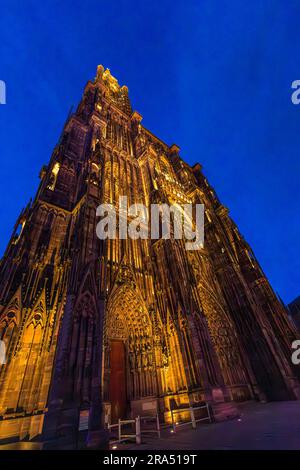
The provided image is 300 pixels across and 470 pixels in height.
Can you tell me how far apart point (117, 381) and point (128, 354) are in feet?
4.02

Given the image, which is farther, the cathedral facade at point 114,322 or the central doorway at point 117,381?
the central doorway at point 117,381

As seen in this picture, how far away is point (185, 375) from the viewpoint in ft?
32.2

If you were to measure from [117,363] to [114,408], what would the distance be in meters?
1.75

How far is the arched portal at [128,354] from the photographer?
9773 millimetres

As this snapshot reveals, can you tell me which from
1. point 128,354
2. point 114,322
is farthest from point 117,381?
point 114,322

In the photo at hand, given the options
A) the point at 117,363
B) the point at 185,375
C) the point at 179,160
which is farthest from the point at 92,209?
the point at 179,160

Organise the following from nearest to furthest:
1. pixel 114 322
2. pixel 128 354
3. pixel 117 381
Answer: pixel 117 381, pixel 128 354, pixel 114 322

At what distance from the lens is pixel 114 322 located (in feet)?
36.2

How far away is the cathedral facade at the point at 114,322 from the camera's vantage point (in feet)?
23.6

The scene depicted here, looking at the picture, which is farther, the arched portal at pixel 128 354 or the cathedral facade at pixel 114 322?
the arched portal at pixel 128 354

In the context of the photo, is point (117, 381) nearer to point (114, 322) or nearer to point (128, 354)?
point (128, 354)

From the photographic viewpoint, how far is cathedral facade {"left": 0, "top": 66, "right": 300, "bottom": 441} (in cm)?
720

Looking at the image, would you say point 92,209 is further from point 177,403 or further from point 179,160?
point 179,160

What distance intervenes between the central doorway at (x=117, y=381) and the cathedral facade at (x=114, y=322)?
5 centimetres
